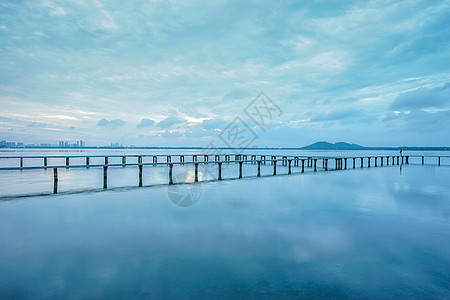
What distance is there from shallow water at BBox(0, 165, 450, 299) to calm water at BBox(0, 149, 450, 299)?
0.03m

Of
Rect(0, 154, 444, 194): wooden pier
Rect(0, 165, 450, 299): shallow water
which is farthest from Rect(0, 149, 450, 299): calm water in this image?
Rect(0, 154, 444, 194): wooden pier

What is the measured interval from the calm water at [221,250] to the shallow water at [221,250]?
26mm

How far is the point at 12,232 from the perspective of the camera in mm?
6809

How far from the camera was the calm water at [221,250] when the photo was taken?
4.02 metres

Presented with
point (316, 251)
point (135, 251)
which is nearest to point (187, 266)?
point (135, 251)

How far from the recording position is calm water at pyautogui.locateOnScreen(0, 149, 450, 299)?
13.2ft

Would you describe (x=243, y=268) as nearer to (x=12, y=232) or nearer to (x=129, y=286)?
(x=129, y=286)

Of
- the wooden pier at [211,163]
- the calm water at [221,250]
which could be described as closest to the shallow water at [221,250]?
the calm water at [221,250]

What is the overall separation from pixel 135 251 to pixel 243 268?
2.50m

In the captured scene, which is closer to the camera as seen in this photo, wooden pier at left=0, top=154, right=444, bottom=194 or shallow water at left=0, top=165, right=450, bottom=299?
shallow water at left=0, top=165, right=450, bottom=299

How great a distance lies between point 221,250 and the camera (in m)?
5.66

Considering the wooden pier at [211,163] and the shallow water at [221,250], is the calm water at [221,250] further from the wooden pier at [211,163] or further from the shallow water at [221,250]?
the wooden pier at [211,163]

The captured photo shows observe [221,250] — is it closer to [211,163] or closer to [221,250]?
[221,250]

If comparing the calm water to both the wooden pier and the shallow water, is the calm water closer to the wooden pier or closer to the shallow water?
the shallow water
